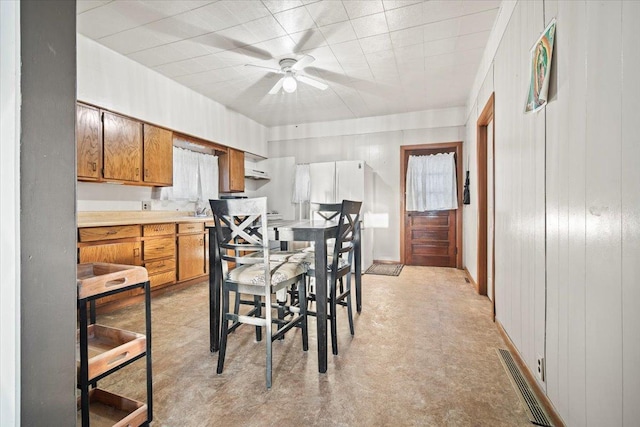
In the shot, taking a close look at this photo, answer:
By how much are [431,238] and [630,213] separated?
15.5ft

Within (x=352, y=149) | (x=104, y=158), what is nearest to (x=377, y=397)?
(x=104, y=158)

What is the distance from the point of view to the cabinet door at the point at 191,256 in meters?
3.89

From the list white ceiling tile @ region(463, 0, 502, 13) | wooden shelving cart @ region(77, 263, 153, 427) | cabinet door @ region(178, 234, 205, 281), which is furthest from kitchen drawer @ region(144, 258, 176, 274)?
white ceiling tile @ region(463, 0, 502, 13)

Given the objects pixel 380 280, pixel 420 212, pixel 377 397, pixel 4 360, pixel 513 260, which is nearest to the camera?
pixel 4 360

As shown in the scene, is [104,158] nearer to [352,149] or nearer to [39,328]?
[39,328]

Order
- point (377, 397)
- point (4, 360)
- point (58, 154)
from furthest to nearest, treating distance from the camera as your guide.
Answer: point (377, 397), point (58, 154), point (4, 360)

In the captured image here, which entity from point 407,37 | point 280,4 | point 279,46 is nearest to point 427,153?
point 407,37

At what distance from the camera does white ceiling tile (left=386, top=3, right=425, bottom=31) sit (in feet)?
8.62

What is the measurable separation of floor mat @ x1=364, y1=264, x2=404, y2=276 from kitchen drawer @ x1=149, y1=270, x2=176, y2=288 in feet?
9.09

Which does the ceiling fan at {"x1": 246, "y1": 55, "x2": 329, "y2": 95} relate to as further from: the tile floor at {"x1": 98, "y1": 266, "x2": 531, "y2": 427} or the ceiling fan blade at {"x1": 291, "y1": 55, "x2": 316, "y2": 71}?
the tile floor at {"x1": 98, "y1": 266, "x2": 531, "y2": 427}

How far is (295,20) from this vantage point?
9.07 feet

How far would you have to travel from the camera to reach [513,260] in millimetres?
2205

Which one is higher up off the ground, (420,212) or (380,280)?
(420,212)

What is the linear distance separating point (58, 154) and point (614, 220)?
172 centimetres
